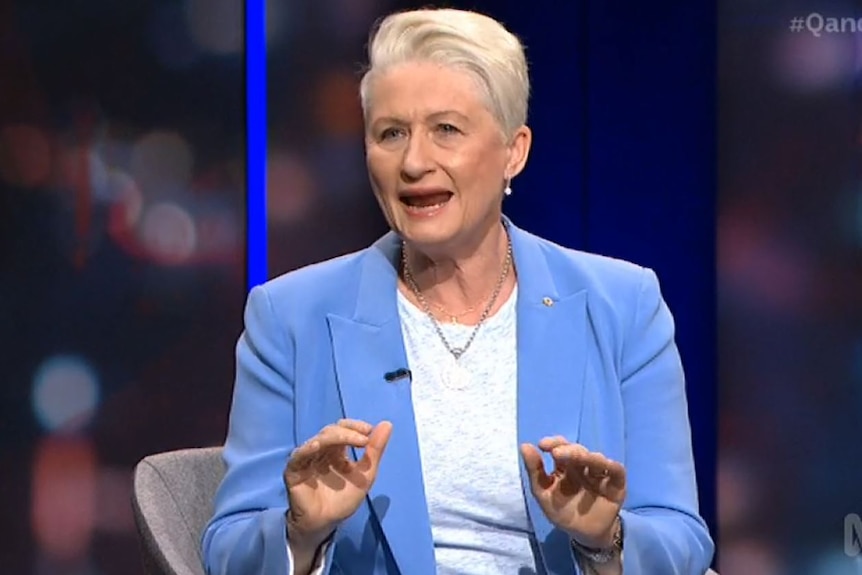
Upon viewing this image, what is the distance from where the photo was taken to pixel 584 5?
3.75m

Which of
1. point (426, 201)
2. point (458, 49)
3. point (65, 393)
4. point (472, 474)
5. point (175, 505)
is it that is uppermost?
point (458, 49)

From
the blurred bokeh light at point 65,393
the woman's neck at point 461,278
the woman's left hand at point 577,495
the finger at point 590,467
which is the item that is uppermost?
the woman's neck at point 461,278

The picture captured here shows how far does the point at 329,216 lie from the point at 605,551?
6.89 ft

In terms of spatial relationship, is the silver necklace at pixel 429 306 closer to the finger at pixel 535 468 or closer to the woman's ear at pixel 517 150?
the woman's ear at pixel 517 150

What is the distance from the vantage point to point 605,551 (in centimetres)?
187

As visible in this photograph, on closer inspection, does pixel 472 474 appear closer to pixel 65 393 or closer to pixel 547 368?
pixel 547 368

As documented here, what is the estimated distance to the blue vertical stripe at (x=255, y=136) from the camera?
147 inches

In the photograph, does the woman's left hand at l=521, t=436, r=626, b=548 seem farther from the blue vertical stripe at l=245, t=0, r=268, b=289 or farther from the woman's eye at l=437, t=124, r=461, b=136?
the blue vertical stripe at l=245, t=0, r=268, b=289

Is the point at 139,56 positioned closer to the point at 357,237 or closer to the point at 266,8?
the point at 266,8

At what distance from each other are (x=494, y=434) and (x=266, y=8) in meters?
2.07

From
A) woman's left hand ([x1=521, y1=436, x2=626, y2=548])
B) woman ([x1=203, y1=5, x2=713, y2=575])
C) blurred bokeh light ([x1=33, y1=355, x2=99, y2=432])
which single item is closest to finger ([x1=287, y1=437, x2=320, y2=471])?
woman ([x1=203, y1=5, x2=713, y2=575])

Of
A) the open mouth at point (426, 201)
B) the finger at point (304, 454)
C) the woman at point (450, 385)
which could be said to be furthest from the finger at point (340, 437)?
the open mouth at point (426, 201)

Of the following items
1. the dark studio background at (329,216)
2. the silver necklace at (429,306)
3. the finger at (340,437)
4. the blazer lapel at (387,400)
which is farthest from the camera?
the dark studio background at (329,216)

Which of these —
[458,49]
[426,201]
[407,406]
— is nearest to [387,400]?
[407,406]
